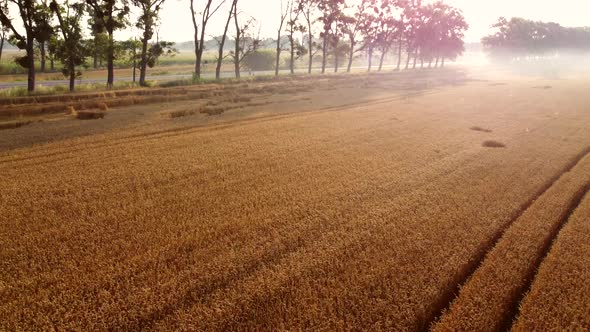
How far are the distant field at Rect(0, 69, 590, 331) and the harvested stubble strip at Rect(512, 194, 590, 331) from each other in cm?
2

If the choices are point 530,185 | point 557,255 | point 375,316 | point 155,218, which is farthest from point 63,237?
point 530,185

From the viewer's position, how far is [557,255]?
3.93 m

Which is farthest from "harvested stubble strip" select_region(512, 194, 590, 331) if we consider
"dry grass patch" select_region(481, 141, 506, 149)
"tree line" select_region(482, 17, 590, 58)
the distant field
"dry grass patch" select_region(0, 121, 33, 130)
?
"tree line" select_region(482, 17, 590, 58)

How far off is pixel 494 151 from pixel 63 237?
931cm

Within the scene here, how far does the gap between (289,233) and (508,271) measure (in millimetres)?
2609

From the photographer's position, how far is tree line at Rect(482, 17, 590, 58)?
86.3 meters

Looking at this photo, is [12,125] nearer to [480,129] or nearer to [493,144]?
[493,144]

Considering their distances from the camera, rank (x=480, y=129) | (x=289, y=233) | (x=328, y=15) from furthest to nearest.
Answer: (x=328, y=15)
(x=480, y=129)
(x=289, y=233)

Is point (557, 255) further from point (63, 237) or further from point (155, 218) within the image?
point (63, 237)

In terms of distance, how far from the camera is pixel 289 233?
429 cm

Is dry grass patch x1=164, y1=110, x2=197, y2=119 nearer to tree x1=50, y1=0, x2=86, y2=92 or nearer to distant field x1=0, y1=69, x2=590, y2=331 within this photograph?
distant field x1=0, y1=69, x2=590, y2=331

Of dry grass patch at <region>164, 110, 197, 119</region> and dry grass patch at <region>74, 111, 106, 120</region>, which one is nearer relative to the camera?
dry grass patch at <region>74, 111, 106, 120</region>

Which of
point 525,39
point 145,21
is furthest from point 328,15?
point 525,39

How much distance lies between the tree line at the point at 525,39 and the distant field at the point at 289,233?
98747 mm
